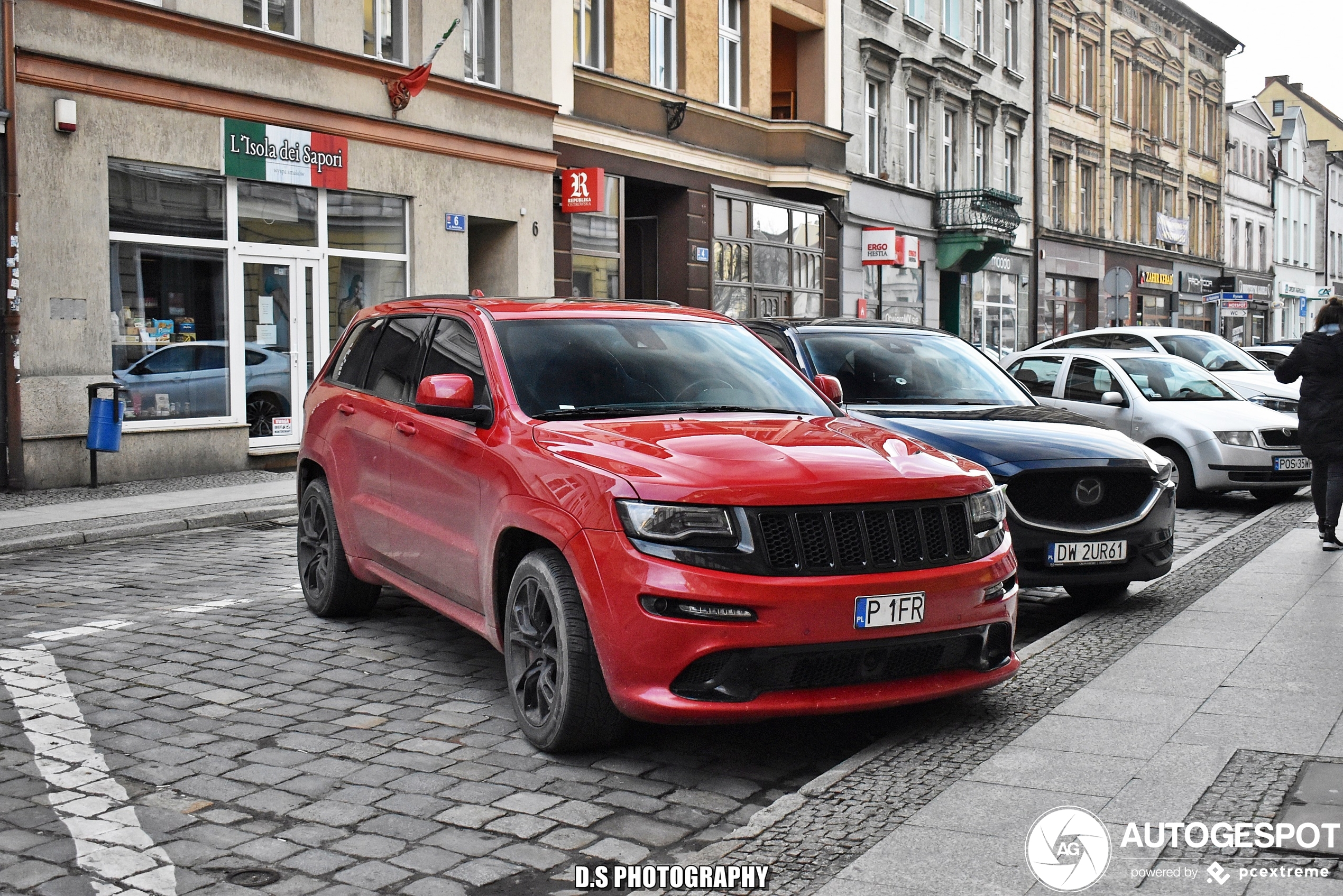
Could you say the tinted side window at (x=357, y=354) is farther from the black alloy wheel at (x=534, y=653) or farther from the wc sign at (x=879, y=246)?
the wc sign at (x=879, y=246)

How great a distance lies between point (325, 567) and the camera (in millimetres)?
7656

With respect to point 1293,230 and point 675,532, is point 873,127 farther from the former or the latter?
point 1293,230

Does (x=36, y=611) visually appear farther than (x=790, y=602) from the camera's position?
Yes

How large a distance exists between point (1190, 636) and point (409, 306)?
14.0 ft

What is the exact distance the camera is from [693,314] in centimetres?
683

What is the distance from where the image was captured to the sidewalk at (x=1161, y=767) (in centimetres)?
377

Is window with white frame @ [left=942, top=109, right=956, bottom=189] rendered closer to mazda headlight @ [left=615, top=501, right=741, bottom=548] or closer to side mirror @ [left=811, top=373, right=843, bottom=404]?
side mirror @ [left=811, top=373, right=843, bottom=404]

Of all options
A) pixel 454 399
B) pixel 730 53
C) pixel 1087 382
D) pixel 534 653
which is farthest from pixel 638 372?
pixel 730 53

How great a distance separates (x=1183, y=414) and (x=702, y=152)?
12.6 m

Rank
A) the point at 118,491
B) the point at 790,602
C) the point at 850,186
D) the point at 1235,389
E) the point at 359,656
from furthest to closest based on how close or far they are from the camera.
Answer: the point at 850,186
the point at 1235,389
the point at 118,491
the point at 359,656
the point at 790,602

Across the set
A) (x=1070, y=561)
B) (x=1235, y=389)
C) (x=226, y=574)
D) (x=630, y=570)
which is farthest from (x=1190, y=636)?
(x=1235, y=389)

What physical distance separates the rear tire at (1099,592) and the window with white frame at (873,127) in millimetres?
23551

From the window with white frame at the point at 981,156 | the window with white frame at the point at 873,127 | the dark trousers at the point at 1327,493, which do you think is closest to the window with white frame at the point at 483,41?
the window with white frame at the point at 873,127

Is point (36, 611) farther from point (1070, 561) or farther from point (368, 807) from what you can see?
point (1070, 561)
